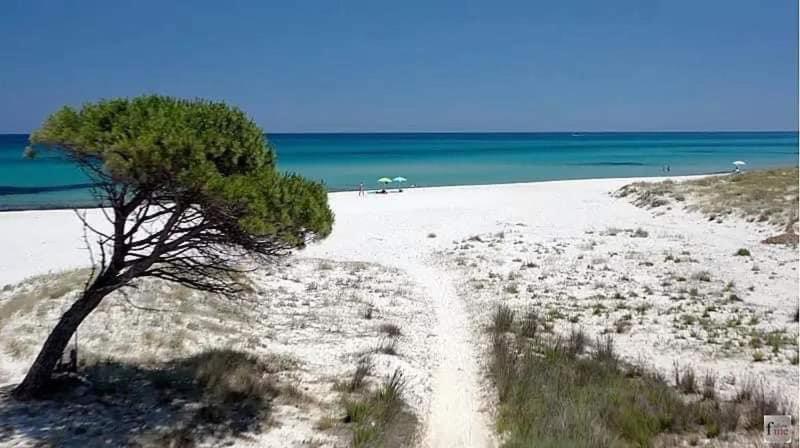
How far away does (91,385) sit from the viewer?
6922mm

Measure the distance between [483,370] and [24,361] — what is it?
20.8 ft

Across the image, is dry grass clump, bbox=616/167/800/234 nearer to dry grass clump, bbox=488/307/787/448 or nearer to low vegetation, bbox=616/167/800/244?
low vegetation, bbox=616/167/800/244

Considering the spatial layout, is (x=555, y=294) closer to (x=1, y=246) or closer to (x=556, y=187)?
(x=1, y=246)

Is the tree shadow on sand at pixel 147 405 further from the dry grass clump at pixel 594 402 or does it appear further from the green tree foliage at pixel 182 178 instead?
the dry grass clump at pixel 594 402

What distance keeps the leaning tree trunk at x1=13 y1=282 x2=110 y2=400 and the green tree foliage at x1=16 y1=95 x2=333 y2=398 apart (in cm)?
1

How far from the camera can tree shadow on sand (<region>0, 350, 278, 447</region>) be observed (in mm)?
5824

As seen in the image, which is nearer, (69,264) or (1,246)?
(69,264)

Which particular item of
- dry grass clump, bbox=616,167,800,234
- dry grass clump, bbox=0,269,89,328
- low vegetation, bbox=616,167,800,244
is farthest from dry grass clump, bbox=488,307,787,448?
dry grass clump, bbox=616,167,800,234

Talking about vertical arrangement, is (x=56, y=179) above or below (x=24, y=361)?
above

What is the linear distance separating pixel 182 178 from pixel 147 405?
2894 millimetres

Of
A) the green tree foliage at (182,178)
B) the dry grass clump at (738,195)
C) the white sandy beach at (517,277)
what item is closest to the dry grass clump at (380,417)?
the white sandy beach at (517,277)

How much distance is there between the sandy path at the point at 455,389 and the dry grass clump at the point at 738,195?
14.3 m

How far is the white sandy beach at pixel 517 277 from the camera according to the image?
8305mm

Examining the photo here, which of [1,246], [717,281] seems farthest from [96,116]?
[1,246]
